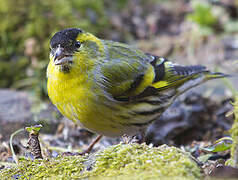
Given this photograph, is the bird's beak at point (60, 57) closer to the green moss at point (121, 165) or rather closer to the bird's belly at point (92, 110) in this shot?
the bird's belly at point (92, 110)

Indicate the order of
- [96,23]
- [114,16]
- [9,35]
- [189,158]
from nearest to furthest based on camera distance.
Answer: [189,158], [9,35], [96,23], [114,16]

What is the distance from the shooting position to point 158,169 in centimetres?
168

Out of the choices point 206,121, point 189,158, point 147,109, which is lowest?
point 206,121

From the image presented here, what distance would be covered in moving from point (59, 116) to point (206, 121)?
2038 millimetres

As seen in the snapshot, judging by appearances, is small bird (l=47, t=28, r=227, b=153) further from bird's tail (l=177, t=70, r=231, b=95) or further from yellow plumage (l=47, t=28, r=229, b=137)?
bird's tail (l=177, t=70, r=231, b=95)

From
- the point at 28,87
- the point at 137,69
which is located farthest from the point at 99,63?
the point at 28,87

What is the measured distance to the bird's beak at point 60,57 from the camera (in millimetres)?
2910

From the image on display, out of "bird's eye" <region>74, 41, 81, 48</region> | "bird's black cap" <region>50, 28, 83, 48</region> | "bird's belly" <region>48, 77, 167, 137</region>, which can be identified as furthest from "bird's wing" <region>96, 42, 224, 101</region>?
"bird's black cap" <region>50, 28, 83, 48</region>

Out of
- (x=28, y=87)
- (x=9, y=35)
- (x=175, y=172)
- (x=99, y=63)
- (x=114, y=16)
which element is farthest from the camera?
(x=114, y=16)

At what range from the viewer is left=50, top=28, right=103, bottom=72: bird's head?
294cm

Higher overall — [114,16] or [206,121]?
[114,16]

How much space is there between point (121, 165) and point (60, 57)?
1430 mm

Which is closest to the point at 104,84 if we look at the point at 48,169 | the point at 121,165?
the point at 48,169

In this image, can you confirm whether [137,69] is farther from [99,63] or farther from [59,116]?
[59,116]
